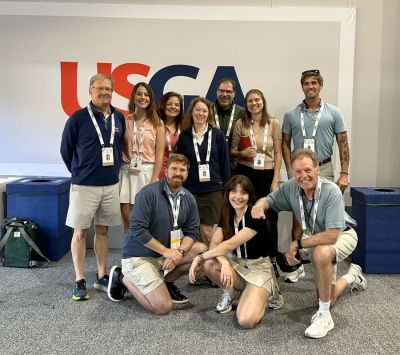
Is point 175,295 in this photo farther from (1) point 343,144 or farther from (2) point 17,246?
(1) point 343,144

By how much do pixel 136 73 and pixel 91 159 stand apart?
1.54 meters

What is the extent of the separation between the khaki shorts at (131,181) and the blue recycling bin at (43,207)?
869 millimetres

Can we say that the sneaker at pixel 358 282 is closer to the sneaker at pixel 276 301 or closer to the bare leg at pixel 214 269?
the sneaker at pixel 276 301

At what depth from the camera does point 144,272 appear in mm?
2816

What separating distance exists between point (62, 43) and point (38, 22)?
30 centimetres

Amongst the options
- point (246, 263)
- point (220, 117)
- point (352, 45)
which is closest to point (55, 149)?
point (220, 117)

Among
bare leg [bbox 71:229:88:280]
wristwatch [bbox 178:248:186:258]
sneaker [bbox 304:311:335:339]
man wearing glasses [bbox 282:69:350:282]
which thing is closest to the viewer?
sneaker [bbox 304:311:335:339]

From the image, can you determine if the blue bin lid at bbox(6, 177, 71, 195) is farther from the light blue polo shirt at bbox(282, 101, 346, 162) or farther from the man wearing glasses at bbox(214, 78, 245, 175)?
the light blue polo shirt at bbox(282, 101, 346, 162)

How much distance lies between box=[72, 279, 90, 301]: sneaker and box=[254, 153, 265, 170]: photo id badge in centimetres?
148

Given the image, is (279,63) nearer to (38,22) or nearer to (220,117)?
(220,117)

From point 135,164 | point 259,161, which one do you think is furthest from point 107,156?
point 259,161

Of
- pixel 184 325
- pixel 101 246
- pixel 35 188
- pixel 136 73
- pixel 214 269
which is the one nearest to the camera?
pixel 184 325

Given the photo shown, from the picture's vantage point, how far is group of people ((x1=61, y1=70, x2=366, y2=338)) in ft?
8.77

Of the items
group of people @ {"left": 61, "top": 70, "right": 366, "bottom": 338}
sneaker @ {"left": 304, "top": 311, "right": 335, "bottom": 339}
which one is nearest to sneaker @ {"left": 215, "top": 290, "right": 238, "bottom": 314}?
group of people @ {"left": 61, "top": 70, "right": 366, "bottom": 338}
